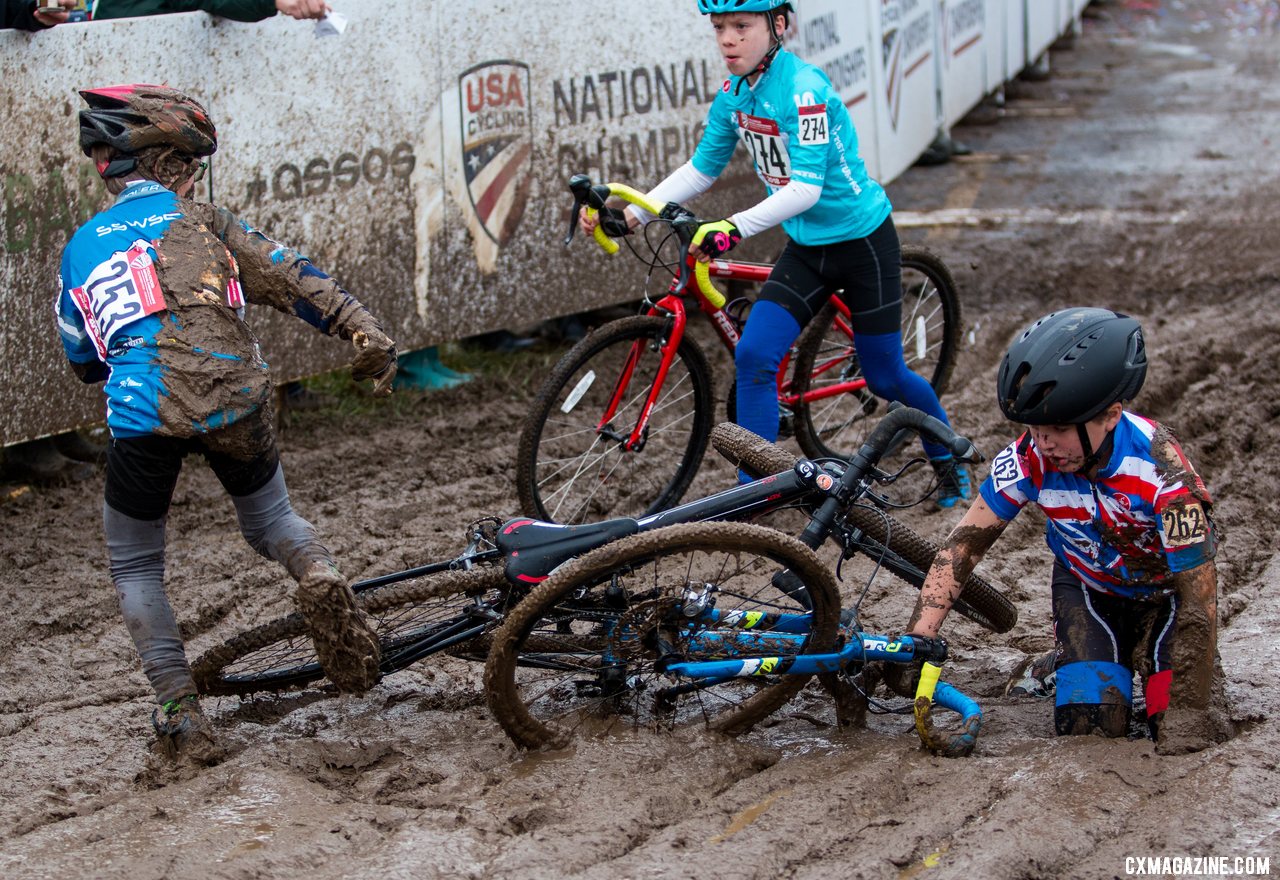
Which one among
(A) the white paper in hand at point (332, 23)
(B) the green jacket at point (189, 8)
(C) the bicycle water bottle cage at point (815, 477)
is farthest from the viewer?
(A) the white paper in hand at point (332, 23)

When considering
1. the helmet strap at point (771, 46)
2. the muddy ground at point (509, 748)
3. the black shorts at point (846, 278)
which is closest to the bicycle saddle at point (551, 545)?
the muddy ground at point (509, 748)

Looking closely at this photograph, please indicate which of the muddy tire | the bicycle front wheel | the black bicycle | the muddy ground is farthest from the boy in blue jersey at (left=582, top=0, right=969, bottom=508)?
the black bicycle

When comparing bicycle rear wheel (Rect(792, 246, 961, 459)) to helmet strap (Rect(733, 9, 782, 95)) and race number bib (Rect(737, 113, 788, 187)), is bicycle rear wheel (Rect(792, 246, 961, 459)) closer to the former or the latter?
race number bib (Rect(737, 113, 788, 187))

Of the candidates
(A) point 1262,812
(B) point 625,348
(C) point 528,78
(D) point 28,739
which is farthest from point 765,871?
(C) point 528,78

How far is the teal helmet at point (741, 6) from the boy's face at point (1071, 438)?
2127 mm

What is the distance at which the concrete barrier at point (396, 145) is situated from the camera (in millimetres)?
5930

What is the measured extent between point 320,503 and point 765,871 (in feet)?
11.1

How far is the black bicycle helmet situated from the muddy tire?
0.66 metres

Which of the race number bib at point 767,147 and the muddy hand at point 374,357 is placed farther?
the race number bib at point 767,147

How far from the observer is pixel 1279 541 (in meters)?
5.25

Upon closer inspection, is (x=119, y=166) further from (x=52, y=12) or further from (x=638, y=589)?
(x=52, y=12)

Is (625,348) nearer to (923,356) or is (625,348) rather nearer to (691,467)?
(691,467)

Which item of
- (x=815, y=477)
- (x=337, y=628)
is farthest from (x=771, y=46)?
(x=337, y=628)

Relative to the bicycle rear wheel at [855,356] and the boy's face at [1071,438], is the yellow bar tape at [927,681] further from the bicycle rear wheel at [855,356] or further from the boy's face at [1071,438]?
the bicycle rear wheel at [855,356]
